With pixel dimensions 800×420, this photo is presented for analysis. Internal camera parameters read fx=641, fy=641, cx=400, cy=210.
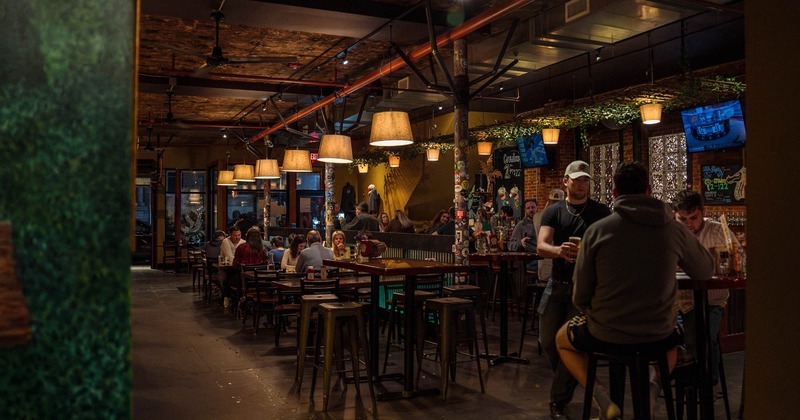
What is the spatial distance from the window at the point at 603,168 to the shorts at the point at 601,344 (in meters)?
9.65

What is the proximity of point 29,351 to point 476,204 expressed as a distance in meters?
11.6

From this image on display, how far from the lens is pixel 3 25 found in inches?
64.8

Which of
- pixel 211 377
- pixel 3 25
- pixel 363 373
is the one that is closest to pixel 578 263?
pixel 3 25

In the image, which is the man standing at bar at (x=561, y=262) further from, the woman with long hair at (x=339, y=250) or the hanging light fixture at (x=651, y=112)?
the hanging light fixture at (x=651, y=112)

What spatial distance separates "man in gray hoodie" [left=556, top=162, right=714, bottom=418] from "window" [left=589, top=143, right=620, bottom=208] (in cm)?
978

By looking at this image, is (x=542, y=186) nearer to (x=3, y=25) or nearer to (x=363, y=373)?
(x=363, y=373)

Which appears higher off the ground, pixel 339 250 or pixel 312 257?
pixel 339 250

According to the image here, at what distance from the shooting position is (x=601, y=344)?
3.14 metres

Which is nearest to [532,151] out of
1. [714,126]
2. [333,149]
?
[714,126]

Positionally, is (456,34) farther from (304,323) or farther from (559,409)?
(559,409)

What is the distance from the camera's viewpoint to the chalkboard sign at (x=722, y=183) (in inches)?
395

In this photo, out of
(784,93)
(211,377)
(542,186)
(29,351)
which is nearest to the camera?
(29,351)

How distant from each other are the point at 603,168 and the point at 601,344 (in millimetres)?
10337

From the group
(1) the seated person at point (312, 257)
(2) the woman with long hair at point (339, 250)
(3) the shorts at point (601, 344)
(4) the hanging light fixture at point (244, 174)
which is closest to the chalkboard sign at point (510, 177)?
(4) the hanging light fixture at point (244, 174)
